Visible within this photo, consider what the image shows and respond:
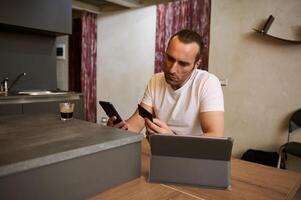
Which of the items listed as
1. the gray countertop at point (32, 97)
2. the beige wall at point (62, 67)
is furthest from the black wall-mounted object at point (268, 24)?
the beige wall at point (62, 67)

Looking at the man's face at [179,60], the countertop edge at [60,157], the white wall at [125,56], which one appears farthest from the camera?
the white wall at [125,56]

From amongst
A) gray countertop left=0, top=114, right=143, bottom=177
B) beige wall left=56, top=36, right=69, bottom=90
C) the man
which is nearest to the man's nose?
the man

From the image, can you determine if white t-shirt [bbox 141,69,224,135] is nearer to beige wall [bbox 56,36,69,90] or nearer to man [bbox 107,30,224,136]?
man [bbox 107,30,224,136]

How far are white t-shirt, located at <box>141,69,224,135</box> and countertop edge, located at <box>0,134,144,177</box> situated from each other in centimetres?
61

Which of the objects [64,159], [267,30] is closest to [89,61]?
[267,30]

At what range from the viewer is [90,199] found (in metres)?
0.78

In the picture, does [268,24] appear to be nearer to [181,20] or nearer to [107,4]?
[181,20]

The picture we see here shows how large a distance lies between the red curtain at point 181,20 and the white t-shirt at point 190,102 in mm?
1731

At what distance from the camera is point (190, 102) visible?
57.9 inches

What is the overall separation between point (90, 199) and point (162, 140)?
0.29m

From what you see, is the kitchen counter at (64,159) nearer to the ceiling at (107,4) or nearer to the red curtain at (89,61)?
the ceiling at (107,4)

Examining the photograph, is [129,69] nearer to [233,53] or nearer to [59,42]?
[59,42]

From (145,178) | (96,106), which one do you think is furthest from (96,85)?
(145,178)

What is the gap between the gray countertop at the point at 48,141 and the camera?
25.5 inches
